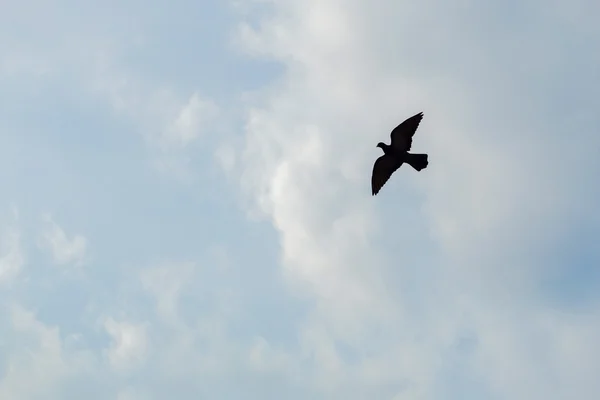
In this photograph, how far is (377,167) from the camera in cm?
3572

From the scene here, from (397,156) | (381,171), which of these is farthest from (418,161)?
(381,171)

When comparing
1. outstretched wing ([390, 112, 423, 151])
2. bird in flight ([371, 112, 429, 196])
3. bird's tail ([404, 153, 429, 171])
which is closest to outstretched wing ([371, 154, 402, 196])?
bird in flight ([371, 112, 429, 196])

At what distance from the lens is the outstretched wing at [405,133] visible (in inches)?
1323

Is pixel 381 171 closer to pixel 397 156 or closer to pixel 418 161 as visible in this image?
pixel 397 156

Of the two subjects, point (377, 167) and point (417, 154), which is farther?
point (377, 167)

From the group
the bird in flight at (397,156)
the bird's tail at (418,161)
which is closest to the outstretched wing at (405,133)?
the bird in flight at (397,156)

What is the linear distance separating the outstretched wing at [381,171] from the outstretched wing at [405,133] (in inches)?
42.2

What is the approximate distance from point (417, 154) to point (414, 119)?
200cm

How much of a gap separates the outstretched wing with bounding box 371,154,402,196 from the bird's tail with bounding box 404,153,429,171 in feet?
4.71

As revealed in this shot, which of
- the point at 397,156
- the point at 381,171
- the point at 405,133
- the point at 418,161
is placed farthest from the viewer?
the point at 381,171

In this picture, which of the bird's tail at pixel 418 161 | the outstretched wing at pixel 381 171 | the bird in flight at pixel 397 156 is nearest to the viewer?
the bird's tail at pixel 418 161

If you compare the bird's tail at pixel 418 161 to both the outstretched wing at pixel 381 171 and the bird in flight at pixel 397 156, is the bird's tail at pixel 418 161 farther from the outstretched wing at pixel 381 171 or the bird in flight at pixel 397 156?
the outstretched wing at pixel 381 171

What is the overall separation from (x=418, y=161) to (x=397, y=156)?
5.36 feet

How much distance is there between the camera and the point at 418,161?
3325 centimetres
